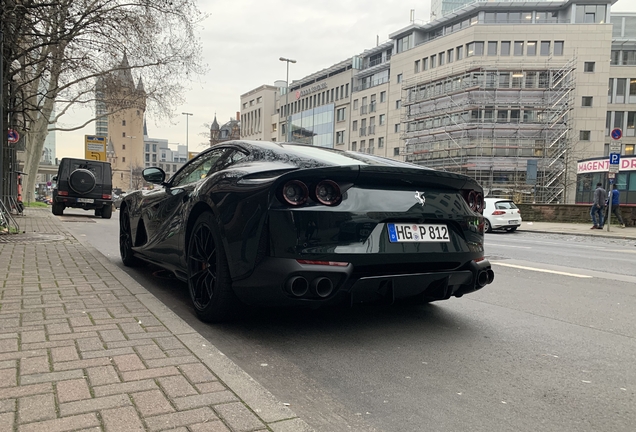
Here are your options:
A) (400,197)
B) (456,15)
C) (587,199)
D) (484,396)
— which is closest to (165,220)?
(400,197)

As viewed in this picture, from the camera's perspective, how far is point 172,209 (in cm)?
466

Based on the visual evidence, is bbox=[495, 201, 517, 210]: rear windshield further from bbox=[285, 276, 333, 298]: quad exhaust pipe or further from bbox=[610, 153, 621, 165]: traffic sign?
bbox=[285, 276, 333, 298]: quad exhaust pipe

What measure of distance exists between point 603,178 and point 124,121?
325ft

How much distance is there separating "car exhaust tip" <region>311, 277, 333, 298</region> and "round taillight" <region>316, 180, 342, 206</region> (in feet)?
1.57

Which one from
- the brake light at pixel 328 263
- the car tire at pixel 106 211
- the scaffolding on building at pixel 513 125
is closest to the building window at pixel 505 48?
the scaffolding on building at pixel 513 125

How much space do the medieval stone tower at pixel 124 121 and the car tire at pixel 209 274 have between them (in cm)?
1741

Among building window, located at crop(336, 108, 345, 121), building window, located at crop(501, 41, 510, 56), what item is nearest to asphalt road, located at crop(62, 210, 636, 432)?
building window, located at crop(501, 41, 510, 56)

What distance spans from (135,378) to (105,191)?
19724 millimetres

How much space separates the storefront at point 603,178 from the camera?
105 ft

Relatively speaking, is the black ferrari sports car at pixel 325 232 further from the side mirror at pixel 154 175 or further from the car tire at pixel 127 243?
the car tire at pixel 127 243

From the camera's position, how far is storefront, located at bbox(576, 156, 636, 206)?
31969mm

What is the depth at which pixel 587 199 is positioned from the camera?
38344 millimetres

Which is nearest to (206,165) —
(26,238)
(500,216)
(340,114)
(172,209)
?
(172,209)

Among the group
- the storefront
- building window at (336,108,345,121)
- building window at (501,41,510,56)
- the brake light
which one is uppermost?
building window at (501,41,510,56)
